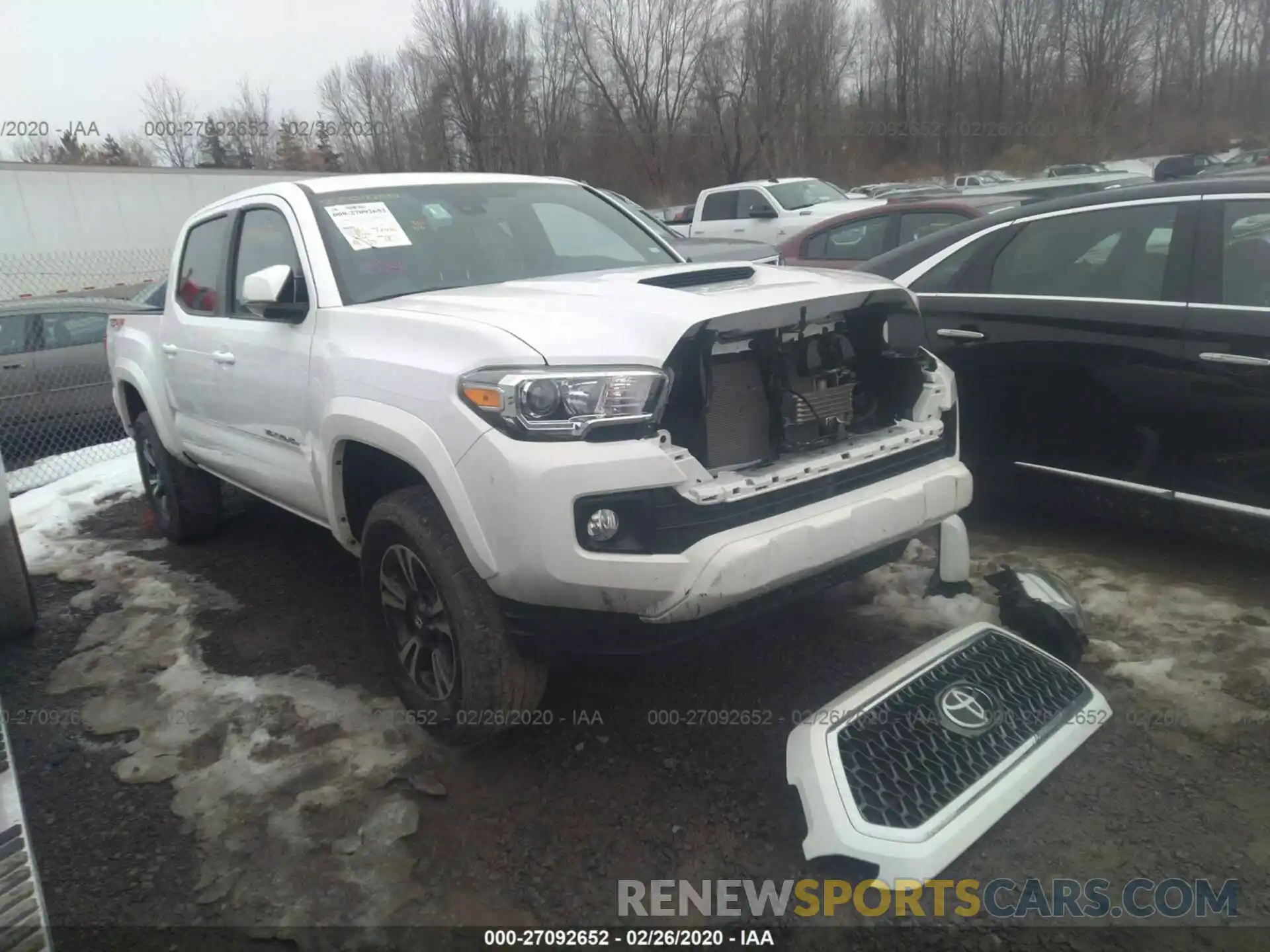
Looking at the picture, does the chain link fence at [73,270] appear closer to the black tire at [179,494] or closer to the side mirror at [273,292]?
the black tire at [179,494]

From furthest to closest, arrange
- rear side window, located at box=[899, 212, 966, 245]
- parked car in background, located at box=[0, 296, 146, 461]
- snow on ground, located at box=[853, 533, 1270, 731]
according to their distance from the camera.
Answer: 1. parked car in background, located at box=[0, 296, 146, 461]
2. rear side window, located at box=[899, 212, 966, 245]
3. snow on ground, located at box=[853, 533, 1270, 731]

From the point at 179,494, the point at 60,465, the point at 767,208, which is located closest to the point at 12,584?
the point at 179,494

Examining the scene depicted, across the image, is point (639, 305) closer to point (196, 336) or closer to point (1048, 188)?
point (196, 336)

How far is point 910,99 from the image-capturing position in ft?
152

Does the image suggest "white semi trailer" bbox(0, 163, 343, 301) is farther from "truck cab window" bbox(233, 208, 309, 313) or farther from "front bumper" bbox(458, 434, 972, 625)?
"front bumper" bbox(458, 434, 972, 625)

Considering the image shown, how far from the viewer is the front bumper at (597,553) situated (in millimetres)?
2416

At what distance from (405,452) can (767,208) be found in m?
11.8

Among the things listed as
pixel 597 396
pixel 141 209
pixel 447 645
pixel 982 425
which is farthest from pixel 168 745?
pixel 141 209

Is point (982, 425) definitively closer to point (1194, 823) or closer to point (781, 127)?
point (1194, 823)

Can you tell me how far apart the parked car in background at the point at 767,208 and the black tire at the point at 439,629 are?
11049 millimetres

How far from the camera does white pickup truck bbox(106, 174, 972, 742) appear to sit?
2.47 m

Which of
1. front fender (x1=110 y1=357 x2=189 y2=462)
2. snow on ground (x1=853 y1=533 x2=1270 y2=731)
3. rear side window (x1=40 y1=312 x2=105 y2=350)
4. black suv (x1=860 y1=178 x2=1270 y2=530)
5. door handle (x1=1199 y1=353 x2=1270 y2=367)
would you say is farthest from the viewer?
rear side window (x1=40 y1=312 x2=105 y2=350)

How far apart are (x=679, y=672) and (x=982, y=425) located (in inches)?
74.2

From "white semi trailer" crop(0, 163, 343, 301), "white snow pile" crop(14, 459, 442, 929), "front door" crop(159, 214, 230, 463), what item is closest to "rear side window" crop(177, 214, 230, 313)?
"front door" crop(159, 214, 230, 463)
